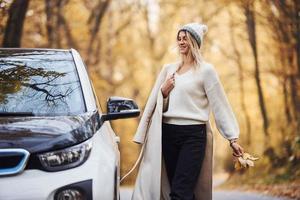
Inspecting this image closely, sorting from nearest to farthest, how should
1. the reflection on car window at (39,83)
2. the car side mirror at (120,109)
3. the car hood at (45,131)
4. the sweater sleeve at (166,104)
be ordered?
the car hood at (45,131) → the reflection on car window at (39,83) → the car side mirror at (120,109) → the sweater sleeve at (166,104)

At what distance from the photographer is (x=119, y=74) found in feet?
124

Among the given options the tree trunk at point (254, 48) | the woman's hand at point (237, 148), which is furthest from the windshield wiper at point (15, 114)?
the tree trunk at point (254, 48)

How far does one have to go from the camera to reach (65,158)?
14.7 feet

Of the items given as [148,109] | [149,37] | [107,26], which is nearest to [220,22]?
[107,26]

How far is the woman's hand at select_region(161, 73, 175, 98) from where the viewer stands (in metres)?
5.80

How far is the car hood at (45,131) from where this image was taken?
4453 millimetres

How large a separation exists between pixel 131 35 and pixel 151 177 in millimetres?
31789

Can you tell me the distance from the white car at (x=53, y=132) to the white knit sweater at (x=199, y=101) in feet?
1.27

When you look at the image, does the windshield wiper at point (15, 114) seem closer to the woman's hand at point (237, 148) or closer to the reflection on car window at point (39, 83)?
the reflection on car window at point (39, 83)

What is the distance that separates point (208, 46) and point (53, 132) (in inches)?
1063

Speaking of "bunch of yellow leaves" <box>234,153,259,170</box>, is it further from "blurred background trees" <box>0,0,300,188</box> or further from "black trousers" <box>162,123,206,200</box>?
"blurred background trees" <box>0,0,300,188</box>

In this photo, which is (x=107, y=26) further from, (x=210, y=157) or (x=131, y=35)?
(x=210, y=157)

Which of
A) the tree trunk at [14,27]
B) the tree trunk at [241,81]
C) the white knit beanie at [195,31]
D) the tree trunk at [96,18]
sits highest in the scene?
the tree trunk at [96,18]

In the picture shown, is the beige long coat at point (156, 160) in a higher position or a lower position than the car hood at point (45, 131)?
lower
